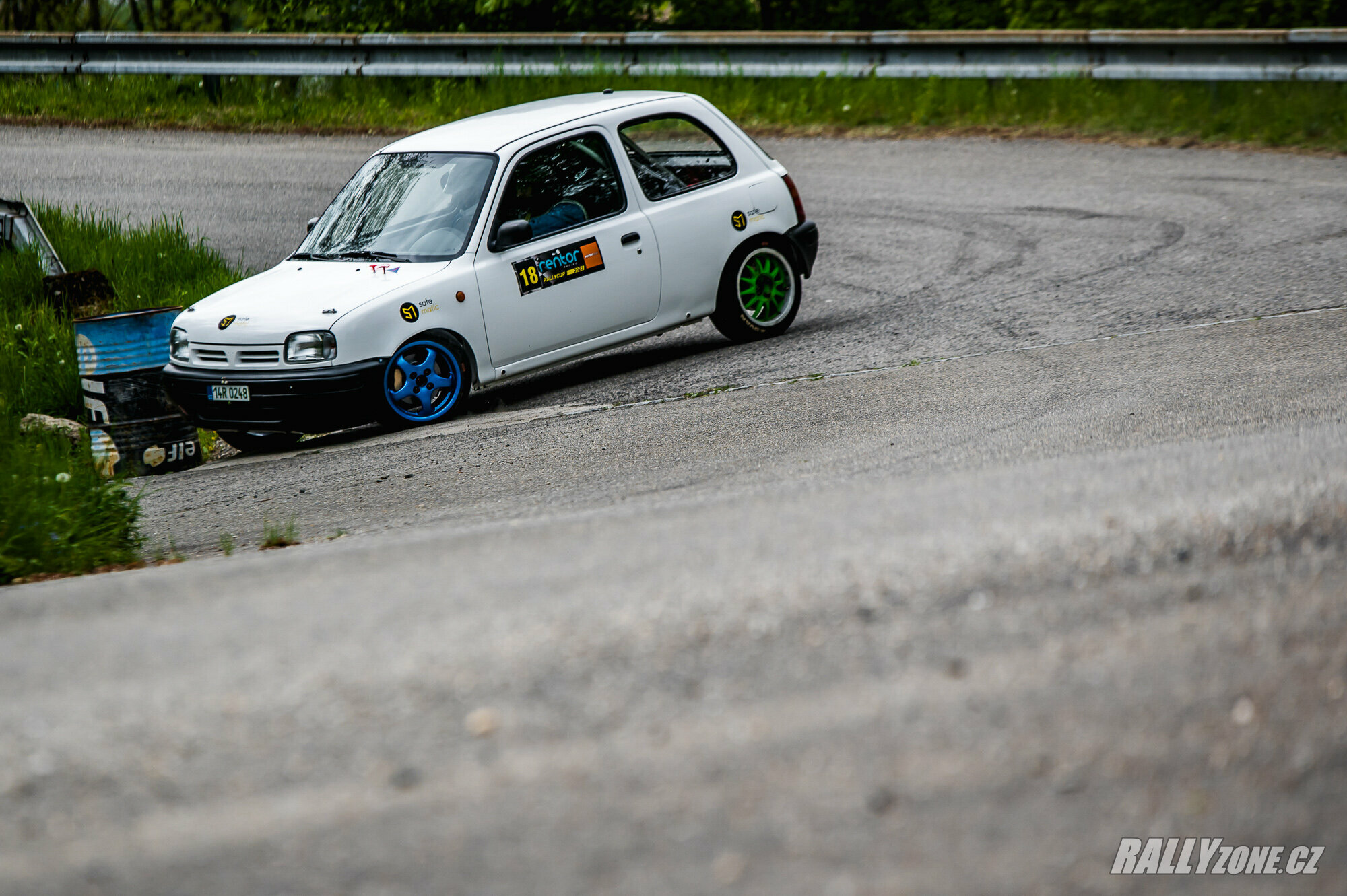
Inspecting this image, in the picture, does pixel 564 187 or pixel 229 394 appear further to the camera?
pixel 564 187

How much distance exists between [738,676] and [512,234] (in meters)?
5.51

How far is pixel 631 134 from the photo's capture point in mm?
9047

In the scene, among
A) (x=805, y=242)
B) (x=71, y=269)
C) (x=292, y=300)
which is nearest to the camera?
(x=292, y=300)

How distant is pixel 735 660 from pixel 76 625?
80.8 inches

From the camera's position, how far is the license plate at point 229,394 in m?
7.72

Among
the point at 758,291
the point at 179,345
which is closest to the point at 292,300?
the point at 179,345

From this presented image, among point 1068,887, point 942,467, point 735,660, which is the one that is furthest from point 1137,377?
point 1068,887

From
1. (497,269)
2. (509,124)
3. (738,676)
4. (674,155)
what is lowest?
(738,676)

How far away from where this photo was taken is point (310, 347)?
765 centimetres

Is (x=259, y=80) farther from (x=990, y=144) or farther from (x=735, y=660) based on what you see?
(x=735, y=660)

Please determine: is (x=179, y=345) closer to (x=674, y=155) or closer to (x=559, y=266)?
(x=559, y=266)

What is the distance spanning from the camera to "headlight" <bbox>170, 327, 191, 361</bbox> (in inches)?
313

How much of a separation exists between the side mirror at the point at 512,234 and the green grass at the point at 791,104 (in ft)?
27.2

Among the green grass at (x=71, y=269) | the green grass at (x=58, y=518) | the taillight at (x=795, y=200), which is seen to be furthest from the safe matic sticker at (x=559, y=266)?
the green grass at (x=71, y=269)
